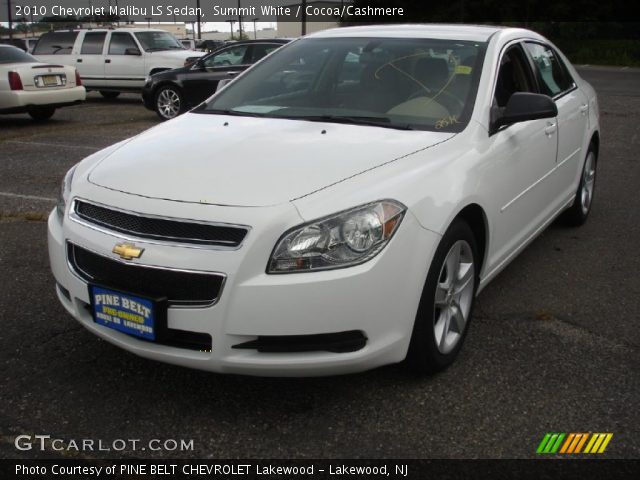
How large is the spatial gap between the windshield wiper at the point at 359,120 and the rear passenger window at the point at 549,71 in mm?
1530

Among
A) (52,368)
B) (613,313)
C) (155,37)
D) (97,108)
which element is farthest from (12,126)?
(613,313)

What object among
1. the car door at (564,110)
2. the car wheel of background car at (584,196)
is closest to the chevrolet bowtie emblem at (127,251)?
the car door at (564,110)

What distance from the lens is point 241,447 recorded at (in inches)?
105

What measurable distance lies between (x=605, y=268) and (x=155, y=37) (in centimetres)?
1324

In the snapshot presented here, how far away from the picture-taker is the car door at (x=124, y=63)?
15.3m

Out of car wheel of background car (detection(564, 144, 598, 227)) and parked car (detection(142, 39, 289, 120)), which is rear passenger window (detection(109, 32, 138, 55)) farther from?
car wheel of background car (detection(564, 144, 598, 227))

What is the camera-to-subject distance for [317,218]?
2652mm

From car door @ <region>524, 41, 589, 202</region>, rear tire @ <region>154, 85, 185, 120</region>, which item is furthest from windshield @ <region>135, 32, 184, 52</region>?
car door @ <region>524, 41, 589, 202</region>

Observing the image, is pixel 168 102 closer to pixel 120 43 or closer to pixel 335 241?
pixel 120 43

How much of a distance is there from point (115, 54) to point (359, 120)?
1327cm

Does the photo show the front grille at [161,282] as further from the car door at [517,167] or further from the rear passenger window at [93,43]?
the rear passenger window at [93,43]

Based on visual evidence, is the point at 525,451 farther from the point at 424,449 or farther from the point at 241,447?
the point at 241,447

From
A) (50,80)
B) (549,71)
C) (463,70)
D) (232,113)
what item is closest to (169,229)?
(232,113)

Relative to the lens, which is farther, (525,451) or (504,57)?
(504,57)
